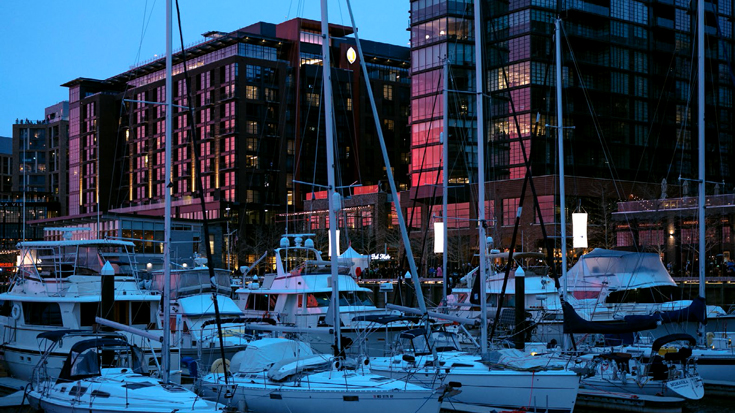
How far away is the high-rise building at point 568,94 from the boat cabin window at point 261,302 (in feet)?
152

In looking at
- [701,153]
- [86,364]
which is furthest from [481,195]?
[86,364]

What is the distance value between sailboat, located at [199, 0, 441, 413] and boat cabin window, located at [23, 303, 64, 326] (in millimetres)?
8847

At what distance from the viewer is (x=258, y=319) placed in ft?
108

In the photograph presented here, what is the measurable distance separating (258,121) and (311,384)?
105506 millimetres

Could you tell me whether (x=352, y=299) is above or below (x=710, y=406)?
above

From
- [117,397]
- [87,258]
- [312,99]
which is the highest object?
[312,99]

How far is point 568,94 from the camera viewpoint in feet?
282

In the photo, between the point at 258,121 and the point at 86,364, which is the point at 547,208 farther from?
the point at 86,364

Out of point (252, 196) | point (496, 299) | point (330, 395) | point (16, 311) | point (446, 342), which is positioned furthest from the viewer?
point (252, 196)

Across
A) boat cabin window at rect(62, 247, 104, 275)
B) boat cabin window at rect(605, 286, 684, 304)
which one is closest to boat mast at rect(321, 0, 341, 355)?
boat cabin window at rect(62, 247, 104, 275)

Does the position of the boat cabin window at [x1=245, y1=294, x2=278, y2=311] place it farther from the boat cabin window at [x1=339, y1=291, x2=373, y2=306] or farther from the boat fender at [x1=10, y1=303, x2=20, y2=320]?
the boat fender at [x1=10, y1=303, x2=20, y2=320]

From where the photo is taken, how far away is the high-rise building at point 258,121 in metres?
122

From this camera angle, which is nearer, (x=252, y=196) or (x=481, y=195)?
(x=481, y=195)

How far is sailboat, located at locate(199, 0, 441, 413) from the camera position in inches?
756
